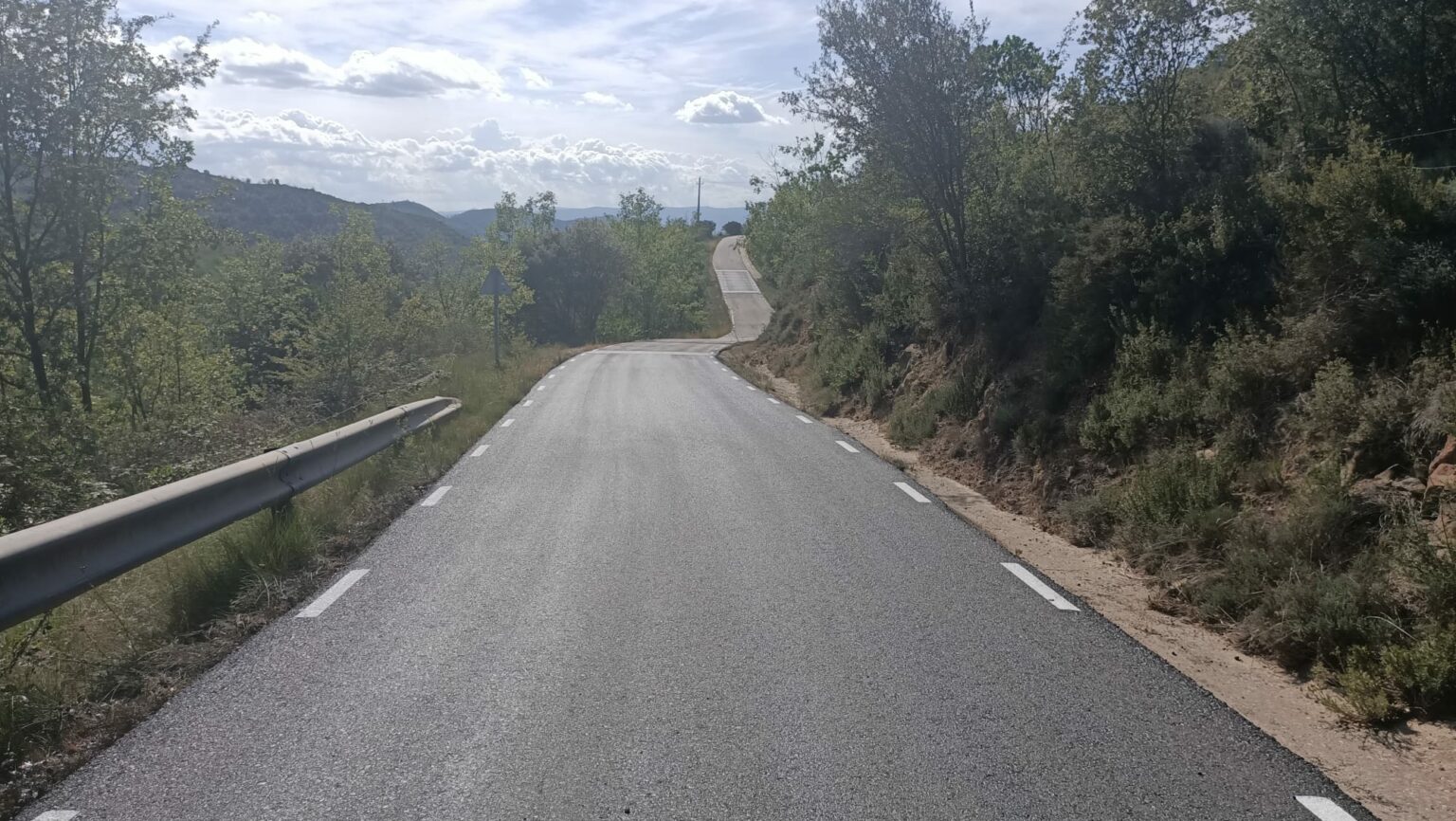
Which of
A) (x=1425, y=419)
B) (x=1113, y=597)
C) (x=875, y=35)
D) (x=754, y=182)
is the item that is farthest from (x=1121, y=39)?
(x=754, y=182)

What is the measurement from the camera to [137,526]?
5.38m

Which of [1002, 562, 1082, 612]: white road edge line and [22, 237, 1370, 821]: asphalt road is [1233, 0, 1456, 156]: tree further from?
[22, 237, 1370, 821]: asphalt road

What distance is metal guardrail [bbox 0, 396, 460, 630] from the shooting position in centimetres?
438

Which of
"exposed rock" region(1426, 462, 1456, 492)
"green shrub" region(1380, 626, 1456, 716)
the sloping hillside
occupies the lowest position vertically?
"green shrub" region(1380, 626, 1456, 716)

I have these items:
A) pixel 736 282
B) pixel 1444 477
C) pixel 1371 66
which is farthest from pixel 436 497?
pixel 736 282

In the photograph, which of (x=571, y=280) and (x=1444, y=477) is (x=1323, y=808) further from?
(x=571, y=280)

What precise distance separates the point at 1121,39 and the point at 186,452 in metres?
13.3

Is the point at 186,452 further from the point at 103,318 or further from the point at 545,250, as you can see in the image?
the point at 545,250

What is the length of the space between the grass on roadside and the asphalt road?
0.67 feet

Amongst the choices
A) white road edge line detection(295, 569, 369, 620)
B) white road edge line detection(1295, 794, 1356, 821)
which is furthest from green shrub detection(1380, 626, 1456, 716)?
white road edge line detection(295, 569, 369, 620)

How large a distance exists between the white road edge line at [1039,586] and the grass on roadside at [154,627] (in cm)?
490

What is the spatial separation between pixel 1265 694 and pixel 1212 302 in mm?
5716

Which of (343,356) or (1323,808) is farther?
(343,356)

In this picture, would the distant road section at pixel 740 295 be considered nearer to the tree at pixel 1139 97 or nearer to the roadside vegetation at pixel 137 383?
the roadside vegetation at pixel 137 383
